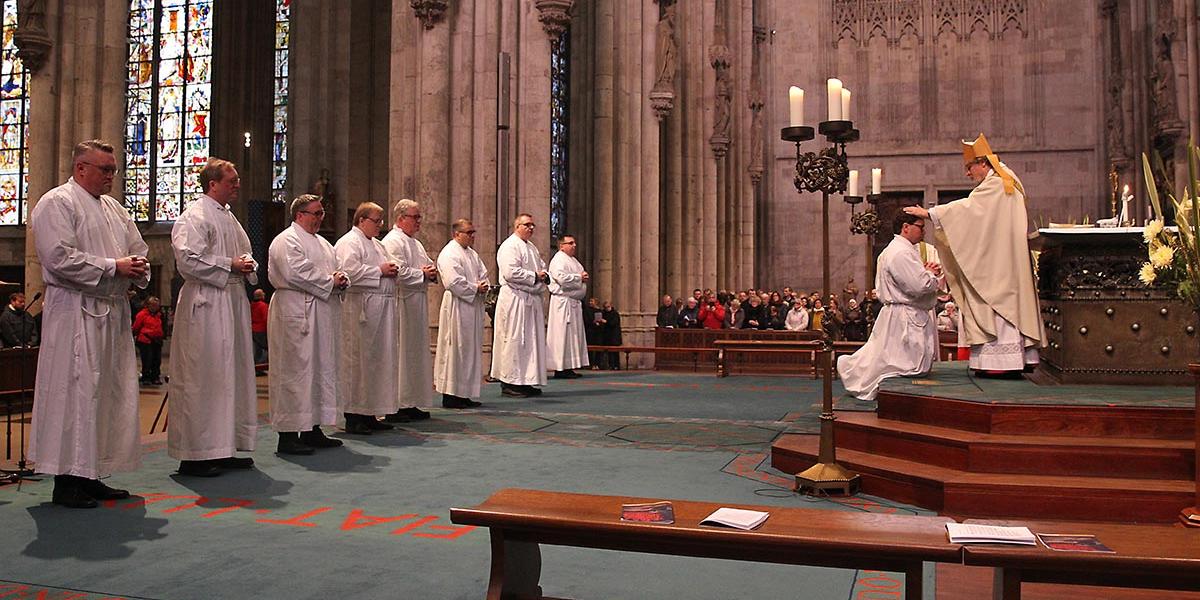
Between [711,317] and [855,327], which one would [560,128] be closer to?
[711,317]

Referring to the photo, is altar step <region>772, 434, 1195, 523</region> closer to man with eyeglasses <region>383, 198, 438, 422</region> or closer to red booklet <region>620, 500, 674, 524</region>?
red booklet <region>620, 500, 674, 524</region>

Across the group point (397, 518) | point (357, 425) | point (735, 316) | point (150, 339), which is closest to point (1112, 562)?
point (397, 518)

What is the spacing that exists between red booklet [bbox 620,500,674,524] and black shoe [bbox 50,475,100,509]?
369cm

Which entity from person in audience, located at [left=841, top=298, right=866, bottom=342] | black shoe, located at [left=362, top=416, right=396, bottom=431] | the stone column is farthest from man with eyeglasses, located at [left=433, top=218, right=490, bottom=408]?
the stone column

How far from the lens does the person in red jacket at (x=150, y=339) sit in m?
15.7

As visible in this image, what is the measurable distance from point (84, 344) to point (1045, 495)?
5473 mm

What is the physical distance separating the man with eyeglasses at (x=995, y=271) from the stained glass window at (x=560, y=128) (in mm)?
16425

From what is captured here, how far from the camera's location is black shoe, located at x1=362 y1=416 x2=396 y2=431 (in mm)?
8703

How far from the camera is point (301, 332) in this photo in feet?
24.3

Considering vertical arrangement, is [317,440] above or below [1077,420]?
below

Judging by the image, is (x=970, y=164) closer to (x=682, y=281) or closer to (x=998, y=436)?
(x=998, y=436)

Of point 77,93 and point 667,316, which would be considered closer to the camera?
point 77,93

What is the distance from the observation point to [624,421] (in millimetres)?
9609

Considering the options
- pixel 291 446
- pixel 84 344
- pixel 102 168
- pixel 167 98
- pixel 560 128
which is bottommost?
pixel 291 446
